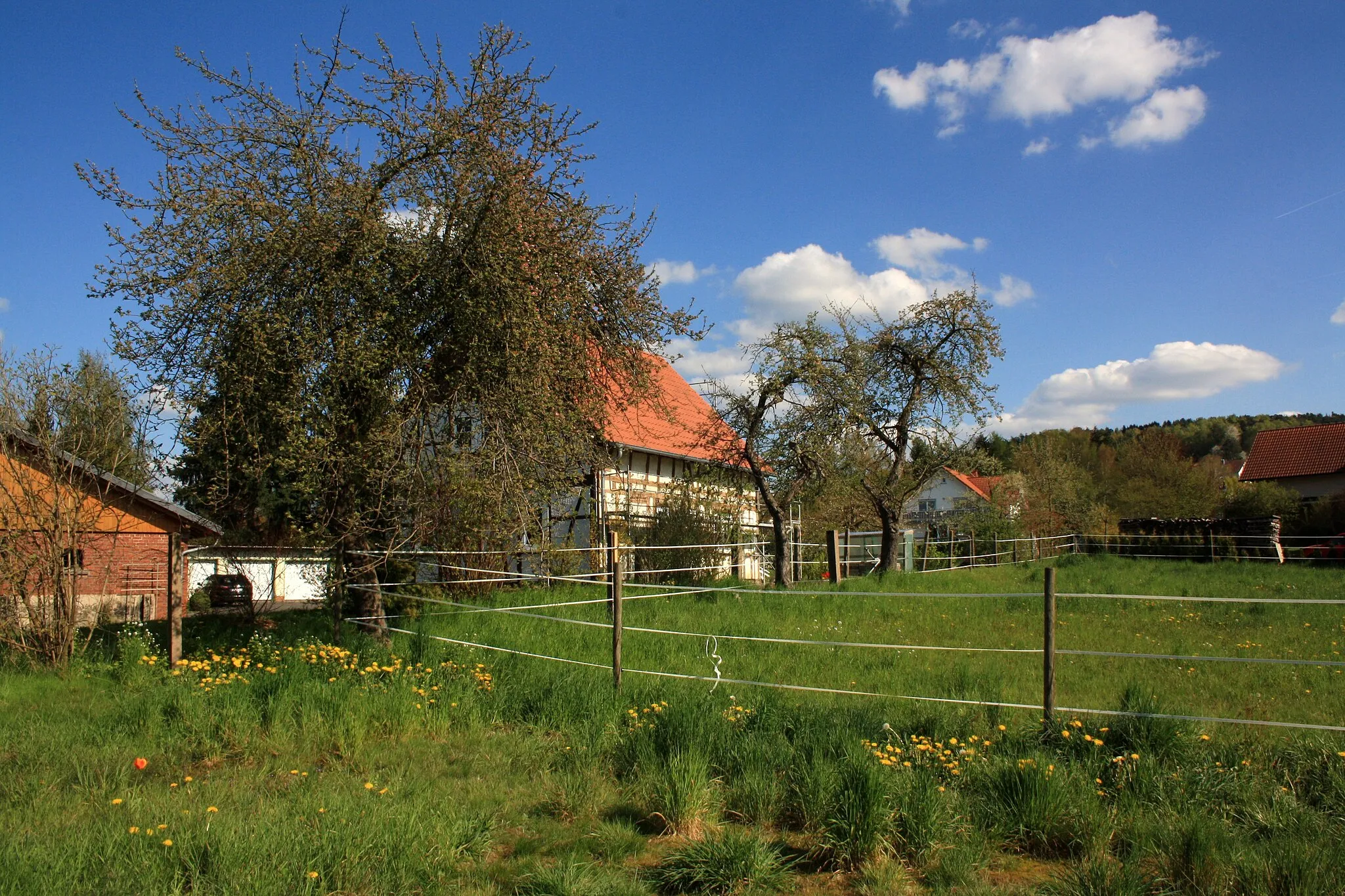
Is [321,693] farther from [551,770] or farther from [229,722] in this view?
[551,770]

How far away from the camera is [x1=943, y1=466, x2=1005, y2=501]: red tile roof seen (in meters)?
22.4

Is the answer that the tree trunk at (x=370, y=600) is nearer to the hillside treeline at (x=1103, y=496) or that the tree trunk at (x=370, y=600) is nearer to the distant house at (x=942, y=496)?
the hillside treeline at (x=1103, y=496)

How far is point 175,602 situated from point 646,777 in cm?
584

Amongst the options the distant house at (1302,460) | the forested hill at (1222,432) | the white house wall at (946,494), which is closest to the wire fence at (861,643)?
the distant house at (1302,460)

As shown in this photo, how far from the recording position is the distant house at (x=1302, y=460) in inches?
1661

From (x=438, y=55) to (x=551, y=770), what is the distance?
7.52m

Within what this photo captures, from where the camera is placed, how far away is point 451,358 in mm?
9422

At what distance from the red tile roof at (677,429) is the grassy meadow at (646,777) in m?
5.46

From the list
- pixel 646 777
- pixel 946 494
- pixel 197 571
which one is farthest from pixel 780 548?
pixel 946 494

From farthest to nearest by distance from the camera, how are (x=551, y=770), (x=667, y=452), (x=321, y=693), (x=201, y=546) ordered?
(x=667, y=452) < (x=201, y=546) < (x=321, y=693) < (x=551, y=770)

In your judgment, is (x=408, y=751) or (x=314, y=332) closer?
(x=408, y=751)

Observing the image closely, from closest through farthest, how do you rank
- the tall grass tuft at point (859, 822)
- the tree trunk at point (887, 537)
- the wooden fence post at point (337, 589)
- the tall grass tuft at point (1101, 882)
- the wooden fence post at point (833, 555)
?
the tall grass tuft at point (1101, 882)
the tall grass tuft at point (859, 822)
the wooden fence post at point (337, 589)
the wooden fence post at point (833, 555)
the tree trunk at point (887, 537)

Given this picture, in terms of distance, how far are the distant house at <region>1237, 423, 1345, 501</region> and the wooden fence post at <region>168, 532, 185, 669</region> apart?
46957 mm

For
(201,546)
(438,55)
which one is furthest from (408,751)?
(438,55)
